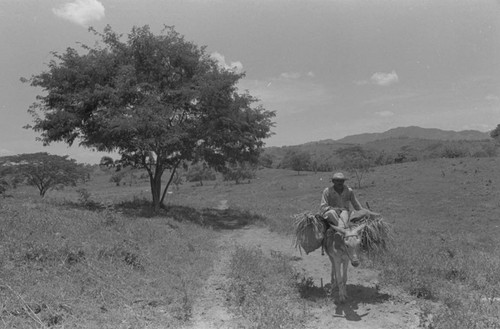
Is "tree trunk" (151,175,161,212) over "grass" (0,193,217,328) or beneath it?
over

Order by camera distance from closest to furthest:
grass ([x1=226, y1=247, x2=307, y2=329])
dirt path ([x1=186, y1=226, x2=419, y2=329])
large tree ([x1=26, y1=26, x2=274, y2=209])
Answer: grass ([x1=226, y1=247, x2=307, y2=329])
dirt path ([x1=186, y1=226, x2=419, y2=329])
large tree ([x1=26, y1=26, x2=274, y2=209])

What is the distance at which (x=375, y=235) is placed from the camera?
331 inches

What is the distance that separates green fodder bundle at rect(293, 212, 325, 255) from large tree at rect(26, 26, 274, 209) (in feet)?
37.7

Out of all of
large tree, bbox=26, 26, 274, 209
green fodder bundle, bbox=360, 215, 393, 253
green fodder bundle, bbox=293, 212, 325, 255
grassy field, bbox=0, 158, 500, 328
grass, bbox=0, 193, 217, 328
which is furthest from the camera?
large tree, bbox=26, 26, 274, 209

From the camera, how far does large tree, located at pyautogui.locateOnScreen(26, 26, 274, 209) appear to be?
1947 centimetres

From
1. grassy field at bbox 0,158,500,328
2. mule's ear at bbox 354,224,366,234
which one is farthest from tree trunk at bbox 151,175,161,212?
mule's ear at bbox 354,224,366,234

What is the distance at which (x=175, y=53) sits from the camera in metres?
21.8

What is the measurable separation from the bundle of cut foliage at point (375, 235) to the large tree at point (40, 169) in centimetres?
4035

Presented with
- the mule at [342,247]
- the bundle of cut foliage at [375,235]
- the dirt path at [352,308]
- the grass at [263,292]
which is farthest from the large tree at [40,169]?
the bundle of cut foliage at [375,235]

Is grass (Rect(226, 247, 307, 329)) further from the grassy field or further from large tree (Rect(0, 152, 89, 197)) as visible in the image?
large tree (Rect(0, 152, 89, 197))

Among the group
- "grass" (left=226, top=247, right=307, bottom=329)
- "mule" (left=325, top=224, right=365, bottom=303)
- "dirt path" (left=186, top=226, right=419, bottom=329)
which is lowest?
"dirt path" (left=186, top=226, right=419, bottom=329)

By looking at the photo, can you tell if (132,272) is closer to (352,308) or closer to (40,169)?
(352,308)

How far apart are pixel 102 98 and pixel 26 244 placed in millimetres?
11878

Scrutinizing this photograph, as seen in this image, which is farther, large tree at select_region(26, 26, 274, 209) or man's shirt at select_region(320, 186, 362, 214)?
large tree at select_region(26, 26, 274, 209)
